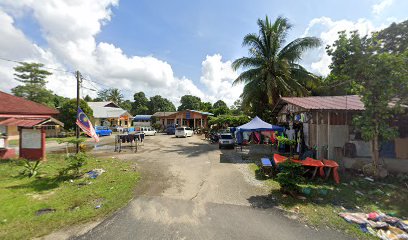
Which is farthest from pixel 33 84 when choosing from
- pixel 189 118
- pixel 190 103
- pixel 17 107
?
pixel 190 103

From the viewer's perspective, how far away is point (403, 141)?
996 cm

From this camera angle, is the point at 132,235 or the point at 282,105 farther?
the point at 282,105

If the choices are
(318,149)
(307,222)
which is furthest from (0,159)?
(318,149)

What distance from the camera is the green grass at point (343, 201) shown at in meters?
5.66

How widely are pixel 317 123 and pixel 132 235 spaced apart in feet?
35.7

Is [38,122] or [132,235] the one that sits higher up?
[38,122]

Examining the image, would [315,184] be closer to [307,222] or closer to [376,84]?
[307,222]

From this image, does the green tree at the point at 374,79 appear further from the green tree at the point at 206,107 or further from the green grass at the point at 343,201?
the green tree at the point at 206,107

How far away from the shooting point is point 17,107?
2475 centimetres

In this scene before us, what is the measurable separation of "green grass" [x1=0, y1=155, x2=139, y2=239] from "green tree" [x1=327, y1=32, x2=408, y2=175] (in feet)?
33.1

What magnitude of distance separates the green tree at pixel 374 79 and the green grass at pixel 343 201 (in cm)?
126

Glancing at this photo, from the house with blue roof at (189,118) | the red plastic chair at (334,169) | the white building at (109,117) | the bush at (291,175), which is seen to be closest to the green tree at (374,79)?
the red plastic chair at (334,169)

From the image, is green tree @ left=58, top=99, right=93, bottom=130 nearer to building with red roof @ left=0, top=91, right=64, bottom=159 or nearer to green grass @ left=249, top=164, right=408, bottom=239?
building with red roof @ left=0, top=91, right=64, bottom=159

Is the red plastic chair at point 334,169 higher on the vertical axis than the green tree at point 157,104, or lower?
Answer: lower
